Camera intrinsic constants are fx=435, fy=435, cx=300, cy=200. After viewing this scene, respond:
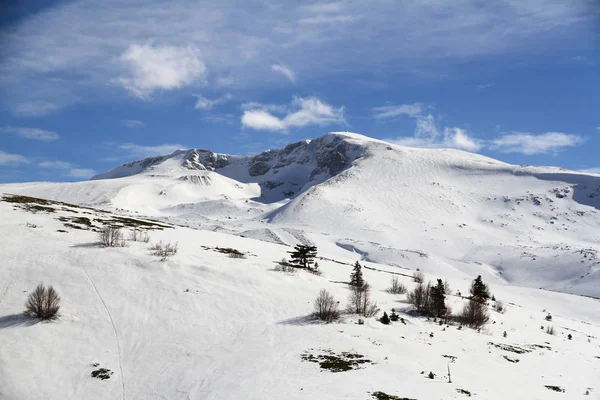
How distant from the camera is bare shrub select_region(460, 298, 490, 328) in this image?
129 ft

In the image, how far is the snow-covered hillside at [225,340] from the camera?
940 inches

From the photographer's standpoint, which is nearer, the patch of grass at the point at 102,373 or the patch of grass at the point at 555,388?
the patch of grass at the point at 555,388

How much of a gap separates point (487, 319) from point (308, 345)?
19.8m

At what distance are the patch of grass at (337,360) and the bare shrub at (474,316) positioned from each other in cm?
1619

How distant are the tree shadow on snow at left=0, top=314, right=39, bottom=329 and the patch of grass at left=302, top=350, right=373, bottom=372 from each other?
62.1 feet

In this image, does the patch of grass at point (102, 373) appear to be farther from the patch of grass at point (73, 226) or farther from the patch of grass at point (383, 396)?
the patch of grass at point (73, 226)

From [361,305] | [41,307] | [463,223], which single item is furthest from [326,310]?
[463,223]

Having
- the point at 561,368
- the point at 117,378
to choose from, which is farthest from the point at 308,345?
the point at 561,368

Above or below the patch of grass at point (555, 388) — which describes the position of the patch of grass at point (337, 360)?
above

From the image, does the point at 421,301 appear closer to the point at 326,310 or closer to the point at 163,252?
the point at 326,310

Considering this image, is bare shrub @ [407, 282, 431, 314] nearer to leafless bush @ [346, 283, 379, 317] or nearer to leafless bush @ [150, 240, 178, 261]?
leafless bush @ [346, 283, 379, 317]

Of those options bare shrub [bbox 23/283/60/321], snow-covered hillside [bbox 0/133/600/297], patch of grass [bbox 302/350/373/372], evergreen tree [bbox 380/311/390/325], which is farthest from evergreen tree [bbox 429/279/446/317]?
snow-covered hillside [bbox 0/133/600/297]

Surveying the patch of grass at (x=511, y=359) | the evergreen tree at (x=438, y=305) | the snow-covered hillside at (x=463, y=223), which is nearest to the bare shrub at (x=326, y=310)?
the evergreen tree at (x=438, y=305)

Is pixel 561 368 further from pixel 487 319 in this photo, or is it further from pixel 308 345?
pixel 308 345
